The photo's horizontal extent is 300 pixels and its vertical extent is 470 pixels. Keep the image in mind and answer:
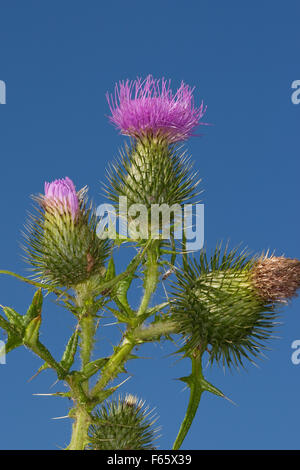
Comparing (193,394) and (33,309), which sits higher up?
(33,309)

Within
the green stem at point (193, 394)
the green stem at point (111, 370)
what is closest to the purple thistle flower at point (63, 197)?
the green stem at point (111, 370)

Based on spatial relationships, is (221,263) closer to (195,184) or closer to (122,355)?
(195,184)

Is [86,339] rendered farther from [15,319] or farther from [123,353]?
[15,319]

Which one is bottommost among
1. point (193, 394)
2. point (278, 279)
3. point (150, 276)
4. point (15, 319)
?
point (193, 394)

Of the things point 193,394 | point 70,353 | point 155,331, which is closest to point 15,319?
point 70,353

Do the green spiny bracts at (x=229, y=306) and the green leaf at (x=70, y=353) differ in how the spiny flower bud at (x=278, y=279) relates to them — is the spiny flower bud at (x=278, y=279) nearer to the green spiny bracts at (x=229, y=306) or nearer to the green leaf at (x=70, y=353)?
the green spiny bracts at (x=229, y=306)

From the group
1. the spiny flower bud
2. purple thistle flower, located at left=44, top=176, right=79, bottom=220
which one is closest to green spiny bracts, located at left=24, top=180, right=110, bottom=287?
purple thistle flower, located at left=44, top=176, right=79, bottom=220

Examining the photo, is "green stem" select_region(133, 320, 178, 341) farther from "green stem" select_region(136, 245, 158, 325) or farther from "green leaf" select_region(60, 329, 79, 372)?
"green leaf" select_region(60, 329, 79, 372)
